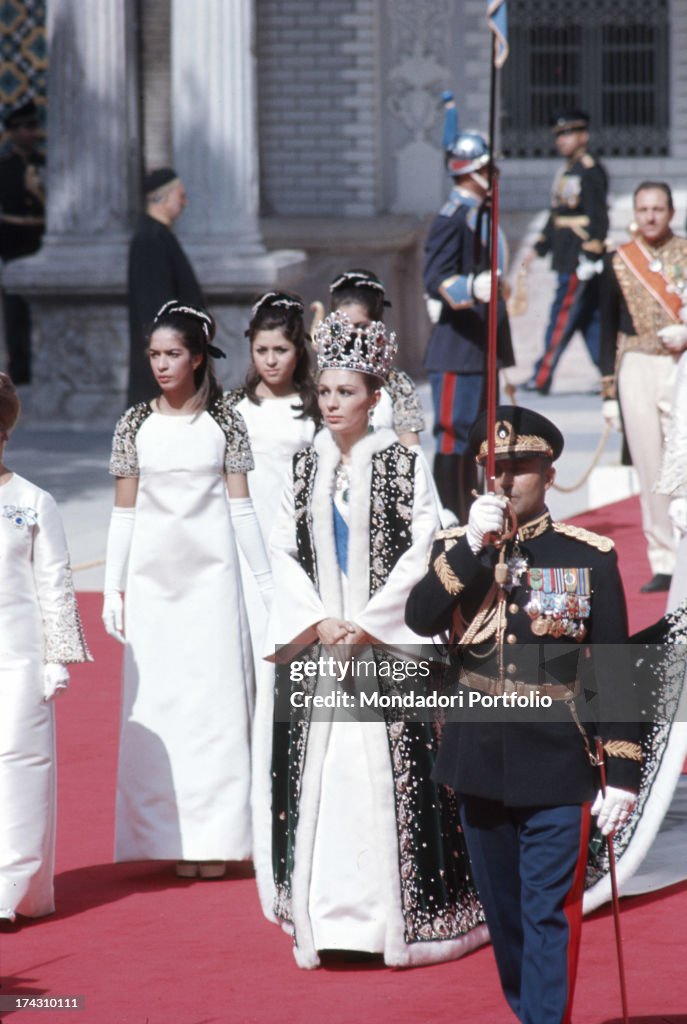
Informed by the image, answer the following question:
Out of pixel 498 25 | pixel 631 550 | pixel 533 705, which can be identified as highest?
pixel 498 25

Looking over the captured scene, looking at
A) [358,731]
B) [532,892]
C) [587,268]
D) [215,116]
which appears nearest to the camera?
[532,892]

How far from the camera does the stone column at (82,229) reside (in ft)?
55.6

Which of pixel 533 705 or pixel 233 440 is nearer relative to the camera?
pixel 533 705

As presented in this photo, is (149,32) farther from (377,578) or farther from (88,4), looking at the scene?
(377,578)

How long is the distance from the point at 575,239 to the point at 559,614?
1470 cm

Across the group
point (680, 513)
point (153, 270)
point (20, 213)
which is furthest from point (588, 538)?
point (20, 213)

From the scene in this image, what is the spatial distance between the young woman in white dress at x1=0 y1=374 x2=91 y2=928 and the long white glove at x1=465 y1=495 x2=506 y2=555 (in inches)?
69.8

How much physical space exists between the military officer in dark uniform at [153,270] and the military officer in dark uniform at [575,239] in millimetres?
7490

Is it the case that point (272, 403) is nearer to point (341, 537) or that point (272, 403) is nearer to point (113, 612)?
point (113, 612)

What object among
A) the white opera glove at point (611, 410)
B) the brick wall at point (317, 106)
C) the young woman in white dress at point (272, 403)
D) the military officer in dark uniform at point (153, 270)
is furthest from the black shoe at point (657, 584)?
the brick wall at point (317, 106)

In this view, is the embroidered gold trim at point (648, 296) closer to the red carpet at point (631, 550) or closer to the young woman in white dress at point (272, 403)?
the red carpet at point (631, 550)

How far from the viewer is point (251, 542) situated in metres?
6.59

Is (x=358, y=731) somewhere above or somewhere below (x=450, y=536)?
below

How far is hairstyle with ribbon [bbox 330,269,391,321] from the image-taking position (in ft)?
25.9
